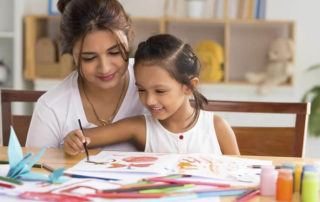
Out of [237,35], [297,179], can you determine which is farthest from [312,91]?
[297,179]

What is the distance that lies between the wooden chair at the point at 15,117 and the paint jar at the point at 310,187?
1.16 m

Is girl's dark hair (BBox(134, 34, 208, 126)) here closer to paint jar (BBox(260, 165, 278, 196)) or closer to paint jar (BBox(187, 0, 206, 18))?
paint jar (BBox(260, 165, 278, 196))

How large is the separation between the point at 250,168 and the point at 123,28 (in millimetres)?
678

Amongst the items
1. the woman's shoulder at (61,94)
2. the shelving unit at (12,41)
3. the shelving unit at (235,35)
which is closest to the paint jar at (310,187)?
the woman's shoulder at (61,94)

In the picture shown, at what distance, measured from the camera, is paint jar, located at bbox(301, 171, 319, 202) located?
3.94 feet

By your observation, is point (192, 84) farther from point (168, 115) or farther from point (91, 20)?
point (91, 20)

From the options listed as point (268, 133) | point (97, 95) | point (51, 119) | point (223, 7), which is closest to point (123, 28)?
point (97, 95)

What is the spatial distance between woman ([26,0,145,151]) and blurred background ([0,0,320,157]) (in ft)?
7.23

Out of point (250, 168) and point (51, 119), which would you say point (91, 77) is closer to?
point (51, 119)

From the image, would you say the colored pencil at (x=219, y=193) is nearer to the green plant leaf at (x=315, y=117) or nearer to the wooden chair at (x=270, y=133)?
the wooden chair at (x=270, y=133)

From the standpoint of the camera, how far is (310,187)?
120 cm

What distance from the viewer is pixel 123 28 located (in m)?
1.91

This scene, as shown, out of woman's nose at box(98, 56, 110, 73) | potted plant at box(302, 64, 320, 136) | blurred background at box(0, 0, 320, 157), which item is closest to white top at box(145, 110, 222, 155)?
woman's nose at box(98, 56, 110, 73)

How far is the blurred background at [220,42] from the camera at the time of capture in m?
→ 4.31
